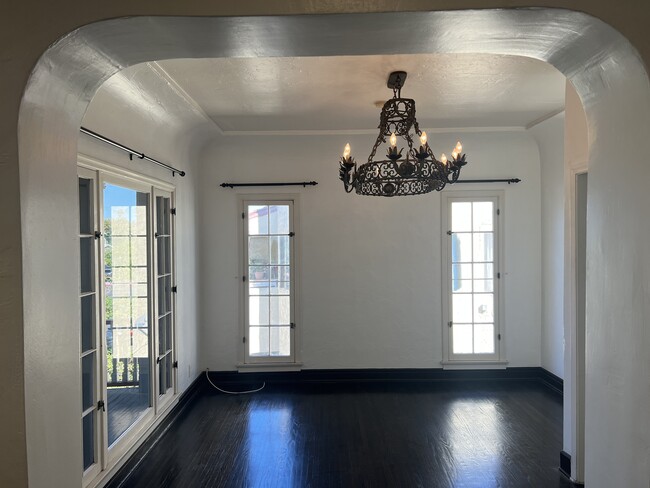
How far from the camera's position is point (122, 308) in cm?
316

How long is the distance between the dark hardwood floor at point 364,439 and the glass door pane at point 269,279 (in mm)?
533

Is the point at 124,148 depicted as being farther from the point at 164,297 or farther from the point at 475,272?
the point at 475,272

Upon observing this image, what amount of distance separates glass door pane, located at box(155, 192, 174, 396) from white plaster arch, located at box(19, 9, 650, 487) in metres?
2.31

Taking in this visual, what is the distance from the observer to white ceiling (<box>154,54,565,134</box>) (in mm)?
2762

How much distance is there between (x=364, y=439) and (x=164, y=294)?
2.22m

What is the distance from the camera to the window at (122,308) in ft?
8.44

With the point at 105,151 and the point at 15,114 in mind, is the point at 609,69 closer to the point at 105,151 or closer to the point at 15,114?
the point at 15,114

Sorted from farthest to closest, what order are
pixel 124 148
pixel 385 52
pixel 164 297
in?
pixel 164 297, pixel 124 148, pixel 385 52

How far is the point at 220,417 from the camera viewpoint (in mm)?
3857

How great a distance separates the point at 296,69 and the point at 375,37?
1.74 metres

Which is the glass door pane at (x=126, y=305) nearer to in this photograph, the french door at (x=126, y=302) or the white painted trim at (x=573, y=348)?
the french door at (x=126, y=302)

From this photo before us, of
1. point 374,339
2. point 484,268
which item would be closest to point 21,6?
point 374,339

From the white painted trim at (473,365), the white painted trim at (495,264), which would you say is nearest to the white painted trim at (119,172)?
the white painted trim at (495,264)

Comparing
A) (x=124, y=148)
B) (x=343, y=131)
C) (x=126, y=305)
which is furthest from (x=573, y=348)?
(x=124, y=148)
